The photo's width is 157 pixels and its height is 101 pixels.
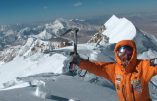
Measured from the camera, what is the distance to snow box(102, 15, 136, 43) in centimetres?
3781

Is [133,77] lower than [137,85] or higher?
higher

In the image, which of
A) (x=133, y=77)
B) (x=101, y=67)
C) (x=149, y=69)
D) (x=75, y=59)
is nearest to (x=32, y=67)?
(x=75, y=59)

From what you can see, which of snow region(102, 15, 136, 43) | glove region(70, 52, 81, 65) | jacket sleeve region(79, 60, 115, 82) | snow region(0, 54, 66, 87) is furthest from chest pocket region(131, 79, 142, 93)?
snow region(102, 15, 136, 43)

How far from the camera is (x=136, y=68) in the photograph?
22.6 ft

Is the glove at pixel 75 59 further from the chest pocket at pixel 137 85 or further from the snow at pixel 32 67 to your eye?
the snow at pixel 32 67

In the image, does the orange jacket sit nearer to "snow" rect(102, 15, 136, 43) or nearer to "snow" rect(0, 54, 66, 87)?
"snow" rect(0, 54, 66, 87)

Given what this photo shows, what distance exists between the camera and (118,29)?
143 feet

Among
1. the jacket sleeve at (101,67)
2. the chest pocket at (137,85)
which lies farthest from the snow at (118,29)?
the chest pocket at (137,85)

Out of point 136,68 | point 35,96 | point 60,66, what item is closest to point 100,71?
point 136,68

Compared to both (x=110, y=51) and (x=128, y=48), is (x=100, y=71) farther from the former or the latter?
(x=110, y=51)

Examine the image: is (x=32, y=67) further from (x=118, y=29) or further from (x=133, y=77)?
(x=118, y=29)

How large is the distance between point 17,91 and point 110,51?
44.1 feet

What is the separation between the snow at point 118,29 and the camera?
124 feet

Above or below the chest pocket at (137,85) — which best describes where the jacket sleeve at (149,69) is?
above
